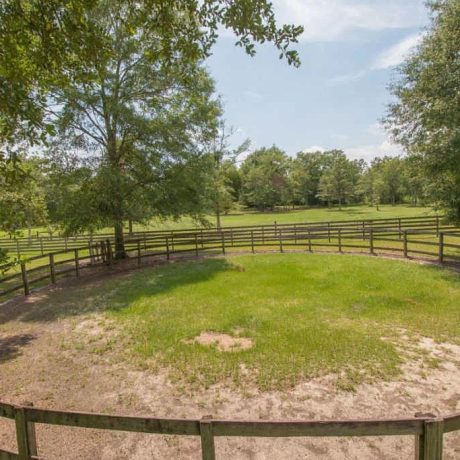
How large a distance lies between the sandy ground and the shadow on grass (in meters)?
1.89

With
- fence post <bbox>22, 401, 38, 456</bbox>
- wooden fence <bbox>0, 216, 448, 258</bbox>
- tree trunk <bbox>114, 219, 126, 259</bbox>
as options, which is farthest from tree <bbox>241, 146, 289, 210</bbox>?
fence post <bbox>22, 401, 38, 456</bbox>

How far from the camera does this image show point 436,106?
9.36m

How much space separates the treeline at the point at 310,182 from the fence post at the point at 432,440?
4865 cm

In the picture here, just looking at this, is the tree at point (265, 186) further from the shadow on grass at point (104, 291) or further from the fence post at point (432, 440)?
the fence post at point (432, 440)

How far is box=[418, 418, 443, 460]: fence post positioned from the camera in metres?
2.00

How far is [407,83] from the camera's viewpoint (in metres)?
11.3

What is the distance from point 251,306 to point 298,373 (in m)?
2.95

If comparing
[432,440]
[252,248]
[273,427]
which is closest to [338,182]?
[252,248]

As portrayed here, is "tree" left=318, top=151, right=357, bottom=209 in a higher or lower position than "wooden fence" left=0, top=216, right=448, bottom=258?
higher

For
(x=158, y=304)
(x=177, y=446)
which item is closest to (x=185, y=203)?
(x=158, y=304)

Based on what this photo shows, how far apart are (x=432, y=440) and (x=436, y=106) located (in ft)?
33.2

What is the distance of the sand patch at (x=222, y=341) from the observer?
5366mm

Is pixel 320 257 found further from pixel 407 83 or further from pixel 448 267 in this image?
pixel 407 83

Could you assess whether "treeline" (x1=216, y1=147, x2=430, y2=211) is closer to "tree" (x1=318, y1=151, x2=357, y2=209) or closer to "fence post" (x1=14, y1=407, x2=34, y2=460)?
"tree" (x1=318, y1=151, x2=357, y2=209)
